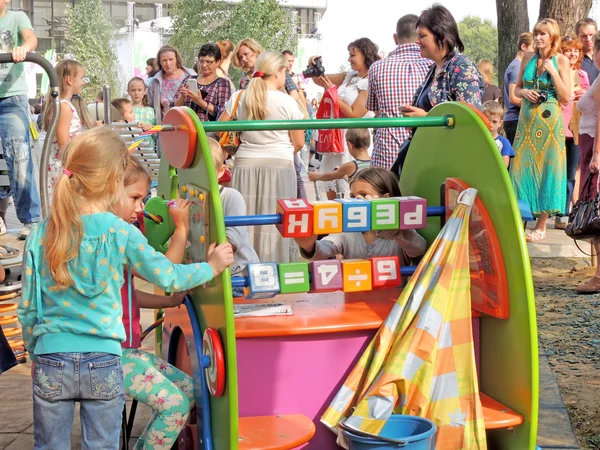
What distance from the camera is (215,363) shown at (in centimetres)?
263

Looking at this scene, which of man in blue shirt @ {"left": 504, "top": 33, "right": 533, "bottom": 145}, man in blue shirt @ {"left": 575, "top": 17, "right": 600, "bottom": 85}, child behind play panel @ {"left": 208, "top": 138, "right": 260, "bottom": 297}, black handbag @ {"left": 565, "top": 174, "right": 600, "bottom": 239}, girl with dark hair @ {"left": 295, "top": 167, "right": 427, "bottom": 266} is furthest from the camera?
man in blue shirt @ {"left": 504, "top": 33, "right": 533, "bottom": 145}

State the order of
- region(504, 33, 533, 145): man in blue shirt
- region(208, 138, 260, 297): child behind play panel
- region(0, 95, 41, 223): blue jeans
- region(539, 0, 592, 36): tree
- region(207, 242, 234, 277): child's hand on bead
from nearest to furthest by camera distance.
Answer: region(207, 242, 234, 277): child's hand on bead
region(208, 138, 260, 297): child behind play panel
region(0, 95, 41, 223): blue jeans
region(504, 33, 533, 145): man in blue shirt
region(539, 0, 592, 36): tree

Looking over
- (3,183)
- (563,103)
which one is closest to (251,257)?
(3,183)

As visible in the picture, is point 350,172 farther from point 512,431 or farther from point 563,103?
point 512,431

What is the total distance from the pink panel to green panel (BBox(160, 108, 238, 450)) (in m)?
0.17

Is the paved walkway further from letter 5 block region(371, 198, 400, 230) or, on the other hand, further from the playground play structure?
letter 5 block region(371, 198, 400, 230)

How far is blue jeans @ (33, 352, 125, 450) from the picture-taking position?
254cm

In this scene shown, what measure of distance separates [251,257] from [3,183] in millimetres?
3962

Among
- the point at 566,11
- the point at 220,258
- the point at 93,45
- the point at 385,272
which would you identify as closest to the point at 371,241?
the point at 385,272

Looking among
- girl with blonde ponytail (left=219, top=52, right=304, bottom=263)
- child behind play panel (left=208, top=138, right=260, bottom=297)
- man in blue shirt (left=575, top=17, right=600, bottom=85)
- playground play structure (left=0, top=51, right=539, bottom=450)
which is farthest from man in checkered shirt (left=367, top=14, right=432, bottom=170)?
man in blue shirt (left=575, top=17, right=600, bottom=85)

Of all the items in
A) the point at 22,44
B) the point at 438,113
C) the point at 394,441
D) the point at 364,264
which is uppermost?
the point at 22,44

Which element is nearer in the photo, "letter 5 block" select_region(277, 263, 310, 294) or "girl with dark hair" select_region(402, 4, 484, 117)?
"letter 5 block" select_region(277, 263, 310, 294)

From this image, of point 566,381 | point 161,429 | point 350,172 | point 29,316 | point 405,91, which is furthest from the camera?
point 350,172

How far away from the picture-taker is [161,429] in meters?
2.86
